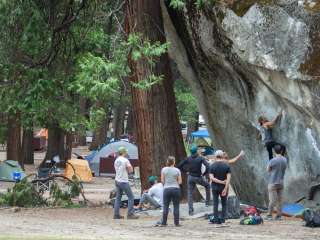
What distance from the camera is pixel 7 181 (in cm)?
3391

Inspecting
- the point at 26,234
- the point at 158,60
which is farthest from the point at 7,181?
the point at 26,234

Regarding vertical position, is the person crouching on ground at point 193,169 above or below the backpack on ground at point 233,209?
above

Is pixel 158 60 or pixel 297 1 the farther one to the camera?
pixel 158 60

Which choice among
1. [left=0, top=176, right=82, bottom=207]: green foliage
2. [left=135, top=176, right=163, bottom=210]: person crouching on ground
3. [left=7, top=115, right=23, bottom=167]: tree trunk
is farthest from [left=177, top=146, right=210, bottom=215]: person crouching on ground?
[left=7, top=115, right=23, bottom=167]: tree trunk

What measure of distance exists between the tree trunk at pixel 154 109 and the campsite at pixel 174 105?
3 centimetres

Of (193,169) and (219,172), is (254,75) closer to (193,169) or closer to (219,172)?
(193,169)

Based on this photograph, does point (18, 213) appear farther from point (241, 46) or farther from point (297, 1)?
point (297, 1)

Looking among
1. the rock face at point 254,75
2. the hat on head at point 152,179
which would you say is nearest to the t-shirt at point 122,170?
the hat on head at point 152,179

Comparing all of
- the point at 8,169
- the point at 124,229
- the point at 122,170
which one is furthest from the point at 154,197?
the point at 8,169

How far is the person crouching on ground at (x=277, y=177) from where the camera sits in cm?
2000

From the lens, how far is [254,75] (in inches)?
823

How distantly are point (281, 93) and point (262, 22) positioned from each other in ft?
5.71

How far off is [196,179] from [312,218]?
3.40m

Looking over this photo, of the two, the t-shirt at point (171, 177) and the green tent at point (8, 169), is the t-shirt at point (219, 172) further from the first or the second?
the green tent at point (8, 169)
